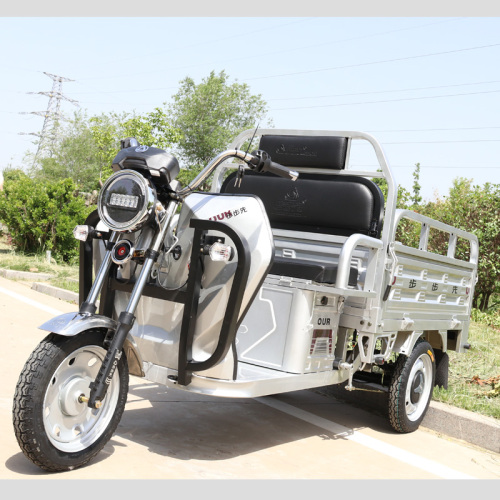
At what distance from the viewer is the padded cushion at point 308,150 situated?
5.16 metres

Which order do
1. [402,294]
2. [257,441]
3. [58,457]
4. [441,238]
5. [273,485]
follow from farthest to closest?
[441,238] → [402,294] → [257,441] → [273,485] → [58,457]

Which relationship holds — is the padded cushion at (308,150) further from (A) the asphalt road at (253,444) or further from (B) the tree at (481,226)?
(B) the tree at (481,226)

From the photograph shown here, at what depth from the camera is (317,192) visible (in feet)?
17.1

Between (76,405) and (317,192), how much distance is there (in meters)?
2.53

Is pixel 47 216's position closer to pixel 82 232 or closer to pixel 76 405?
pixel 82 232

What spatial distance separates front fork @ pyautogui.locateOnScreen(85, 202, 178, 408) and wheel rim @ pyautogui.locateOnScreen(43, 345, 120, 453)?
0.11m

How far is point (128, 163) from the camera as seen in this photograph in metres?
3.67

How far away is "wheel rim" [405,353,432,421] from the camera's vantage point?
201 inches

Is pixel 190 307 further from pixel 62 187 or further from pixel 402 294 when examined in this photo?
pixel 62 187

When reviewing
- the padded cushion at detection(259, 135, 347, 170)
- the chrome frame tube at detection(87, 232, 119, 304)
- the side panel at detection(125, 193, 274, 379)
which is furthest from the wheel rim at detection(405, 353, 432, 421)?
the chrome frame tube at detection(87, 232, 119, 304)

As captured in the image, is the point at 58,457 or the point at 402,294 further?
the point at 402,294

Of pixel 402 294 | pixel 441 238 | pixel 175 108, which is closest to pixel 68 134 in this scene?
pixel 175 108

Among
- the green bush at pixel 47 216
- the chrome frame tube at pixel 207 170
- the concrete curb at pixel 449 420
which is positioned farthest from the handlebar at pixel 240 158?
the green bush at pixel 47 216

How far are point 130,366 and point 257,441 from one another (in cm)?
109
